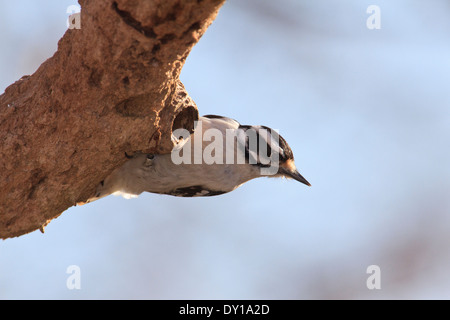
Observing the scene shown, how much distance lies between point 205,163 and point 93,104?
844 millimetres

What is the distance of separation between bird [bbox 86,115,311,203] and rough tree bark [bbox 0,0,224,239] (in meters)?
0.24

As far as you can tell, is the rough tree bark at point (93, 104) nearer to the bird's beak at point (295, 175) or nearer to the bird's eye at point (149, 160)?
the bird's eye at point (149, 160)

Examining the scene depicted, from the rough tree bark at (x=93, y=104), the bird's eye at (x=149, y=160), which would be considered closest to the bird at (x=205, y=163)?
the bird's eye at (x=149, y=160)

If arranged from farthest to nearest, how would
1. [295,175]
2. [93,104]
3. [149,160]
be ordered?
[295,175] < [149,160] < [93,104]

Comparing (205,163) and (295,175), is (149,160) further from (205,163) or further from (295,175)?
(295,175)

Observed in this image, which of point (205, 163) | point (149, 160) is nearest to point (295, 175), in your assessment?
point (205, 163)

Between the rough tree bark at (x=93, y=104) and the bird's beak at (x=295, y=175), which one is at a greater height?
the bird's beak at (x=295, y=175)

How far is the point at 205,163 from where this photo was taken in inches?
112

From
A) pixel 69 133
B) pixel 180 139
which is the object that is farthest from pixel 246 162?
pixel 69 133

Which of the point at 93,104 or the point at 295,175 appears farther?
the point at 295,175

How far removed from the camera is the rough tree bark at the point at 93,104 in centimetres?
185

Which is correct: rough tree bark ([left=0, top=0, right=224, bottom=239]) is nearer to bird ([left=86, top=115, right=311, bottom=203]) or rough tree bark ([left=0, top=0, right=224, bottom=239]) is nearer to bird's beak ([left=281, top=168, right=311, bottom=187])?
bird ([left=86, top=115, right=311, bottom=203])

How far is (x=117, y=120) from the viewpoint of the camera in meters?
2.23

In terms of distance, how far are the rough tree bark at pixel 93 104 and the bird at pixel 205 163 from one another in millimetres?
236
